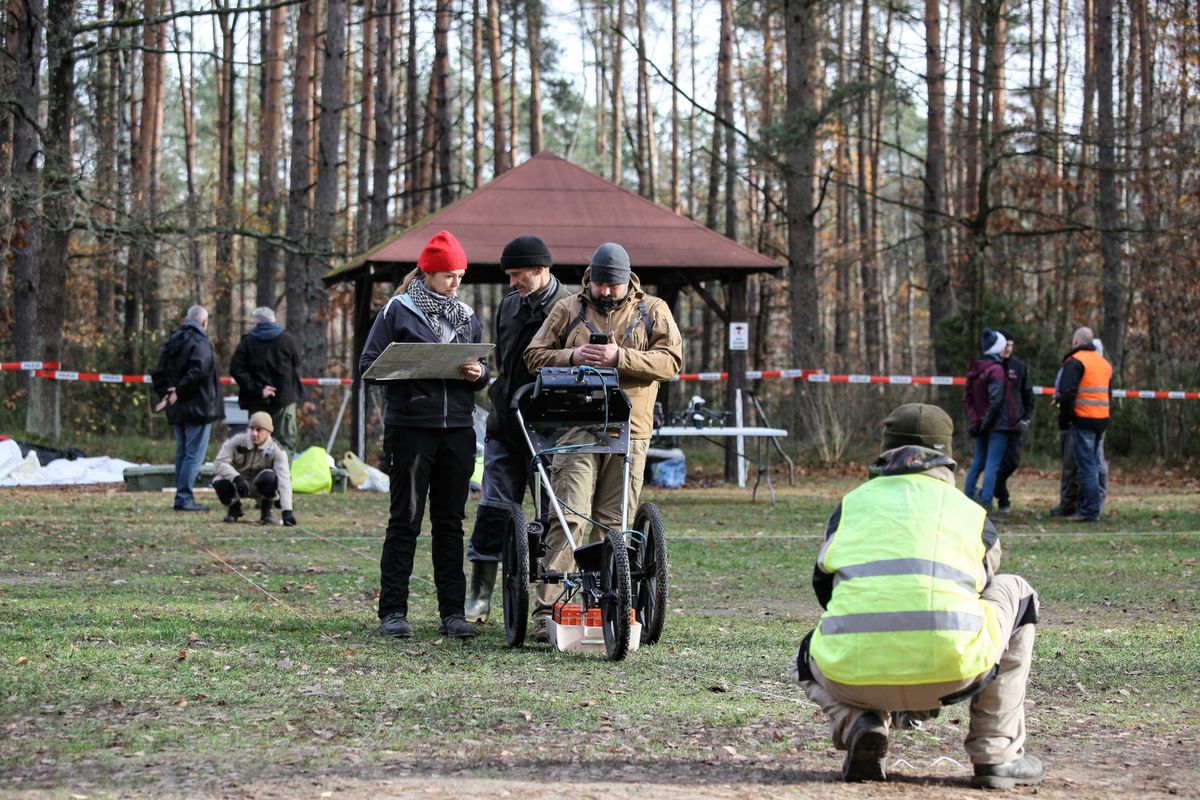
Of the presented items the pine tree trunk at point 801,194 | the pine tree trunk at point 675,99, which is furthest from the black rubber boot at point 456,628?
the pine tree trunk at point 675,99

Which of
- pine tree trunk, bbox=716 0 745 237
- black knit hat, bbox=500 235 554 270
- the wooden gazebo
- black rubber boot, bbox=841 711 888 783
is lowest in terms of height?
black rubber boot, bbox=841 711 888 783

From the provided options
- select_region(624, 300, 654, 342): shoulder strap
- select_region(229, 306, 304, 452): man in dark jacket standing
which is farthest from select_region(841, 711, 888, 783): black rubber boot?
→ select_region(229, 306, 304, 452): man in dark jacket standing

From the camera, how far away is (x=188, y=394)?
15648 millimetres

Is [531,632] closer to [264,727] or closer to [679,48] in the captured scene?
[264,727]

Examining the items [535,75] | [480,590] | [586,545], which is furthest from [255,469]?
[535,75]

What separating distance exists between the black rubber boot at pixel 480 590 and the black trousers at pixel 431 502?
1.27ft

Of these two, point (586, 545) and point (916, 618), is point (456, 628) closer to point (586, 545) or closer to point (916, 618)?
point (586, 545)

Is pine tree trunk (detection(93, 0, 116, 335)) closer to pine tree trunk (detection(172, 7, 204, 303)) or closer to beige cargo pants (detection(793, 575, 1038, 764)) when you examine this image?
pine tree trunk (detection(172, 7, 204, 303))

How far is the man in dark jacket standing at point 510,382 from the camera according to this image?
25.0ft

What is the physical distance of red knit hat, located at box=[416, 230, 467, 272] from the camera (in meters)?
7.30

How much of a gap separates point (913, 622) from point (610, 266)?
3129mm

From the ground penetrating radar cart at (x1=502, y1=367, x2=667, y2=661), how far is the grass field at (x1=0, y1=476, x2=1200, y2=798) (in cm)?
A: 15

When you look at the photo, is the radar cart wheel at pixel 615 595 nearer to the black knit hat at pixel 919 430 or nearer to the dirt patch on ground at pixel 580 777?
the dirt patch on ground at pixel 580 777

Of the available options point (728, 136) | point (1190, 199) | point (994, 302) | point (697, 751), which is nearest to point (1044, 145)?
point (994, 302)
